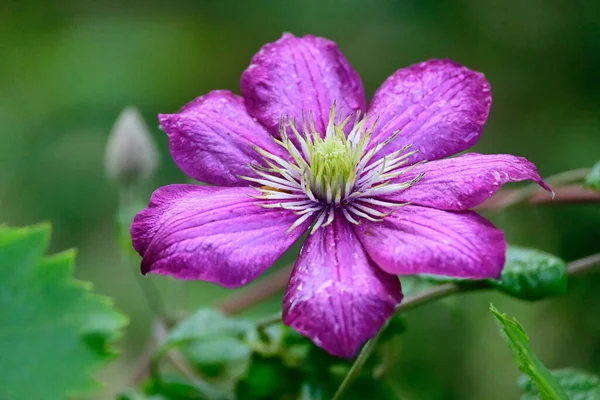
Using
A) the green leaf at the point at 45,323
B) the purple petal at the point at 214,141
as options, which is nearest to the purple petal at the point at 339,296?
the purple petal at the point at 214,141

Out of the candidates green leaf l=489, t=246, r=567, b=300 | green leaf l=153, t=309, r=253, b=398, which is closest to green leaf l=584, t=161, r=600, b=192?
green leaf l=489, t=246, r=567, b=300

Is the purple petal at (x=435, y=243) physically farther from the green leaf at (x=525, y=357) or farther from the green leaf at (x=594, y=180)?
the green leaf at (x=594, y=180)

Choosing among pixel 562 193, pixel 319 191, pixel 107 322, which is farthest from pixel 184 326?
pixel 562 193

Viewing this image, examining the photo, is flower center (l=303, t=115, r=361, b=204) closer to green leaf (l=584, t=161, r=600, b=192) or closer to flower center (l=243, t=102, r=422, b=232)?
flower center (l=243, t=102, r=422, b=232)

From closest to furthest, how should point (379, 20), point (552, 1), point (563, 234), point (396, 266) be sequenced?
point (396, 266)
point (563, 234)
point (552, 1)
point (379, 20)

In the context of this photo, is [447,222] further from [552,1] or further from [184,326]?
[552,1]

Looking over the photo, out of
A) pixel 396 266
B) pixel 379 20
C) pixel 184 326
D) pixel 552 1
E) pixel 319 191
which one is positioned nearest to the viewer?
pixel 396 266
